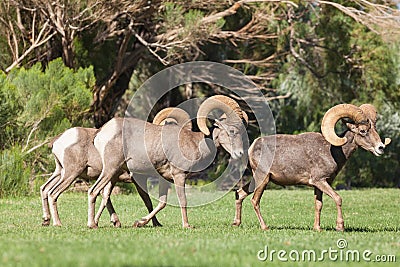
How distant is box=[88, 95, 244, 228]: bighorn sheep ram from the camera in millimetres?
12258

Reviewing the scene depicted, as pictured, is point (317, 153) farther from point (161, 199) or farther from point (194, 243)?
point (194, 243)

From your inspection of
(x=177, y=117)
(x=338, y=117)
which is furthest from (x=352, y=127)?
(x=177, y=117)

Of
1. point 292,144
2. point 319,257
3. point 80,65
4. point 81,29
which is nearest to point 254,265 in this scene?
point 319,257

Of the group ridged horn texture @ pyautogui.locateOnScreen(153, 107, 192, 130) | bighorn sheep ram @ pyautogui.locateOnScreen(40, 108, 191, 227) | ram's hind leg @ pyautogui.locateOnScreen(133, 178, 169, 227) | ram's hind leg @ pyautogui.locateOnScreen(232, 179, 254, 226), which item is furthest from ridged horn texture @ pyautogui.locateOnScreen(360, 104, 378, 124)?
bighorn sheep ram @ pyautogui.locateOnScreen(40, 108, 191, 227)

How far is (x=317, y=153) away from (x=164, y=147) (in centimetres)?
255

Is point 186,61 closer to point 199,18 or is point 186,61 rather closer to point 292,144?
point 199,18

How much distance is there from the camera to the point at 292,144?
12.5 metres

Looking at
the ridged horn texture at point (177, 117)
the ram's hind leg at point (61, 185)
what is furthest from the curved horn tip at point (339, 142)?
the ram's hind leg at point (61, 185)

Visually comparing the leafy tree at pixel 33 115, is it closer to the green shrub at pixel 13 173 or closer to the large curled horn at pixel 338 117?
the green shrub at pixel 13 173

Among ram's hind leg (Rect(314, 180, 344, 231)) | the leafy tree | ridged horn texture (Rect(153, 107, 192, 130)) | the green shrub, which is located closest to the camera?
ram's hind leg (Rect(314, 180, 344, 231))

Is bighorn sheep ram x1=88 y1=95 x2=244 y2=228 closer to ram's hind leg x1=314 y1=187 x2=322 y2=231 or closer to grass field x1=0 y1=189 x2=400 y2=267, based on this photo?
grass field x1=0 y1=189 x2=400 y2=267

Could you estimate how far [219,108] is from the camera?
13.1 metres

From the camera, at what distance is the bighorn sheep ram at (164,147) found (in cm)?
1226

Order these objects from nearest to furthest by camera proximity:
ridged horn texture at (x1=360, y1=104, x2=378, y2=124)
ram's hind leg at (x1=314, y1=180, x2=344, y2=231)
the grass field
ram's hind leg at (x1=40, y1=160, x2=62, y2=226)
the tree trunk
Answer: the grass field → ram's hind leg at (x1=314, y1=180, x2=344, y2=231) → ridged horn texture at (x1=360, y1=104, x2=378, y2=124) → ram's hind leg at (x1=40, y1=160, x2=62, y2=226) → the tree trunk
